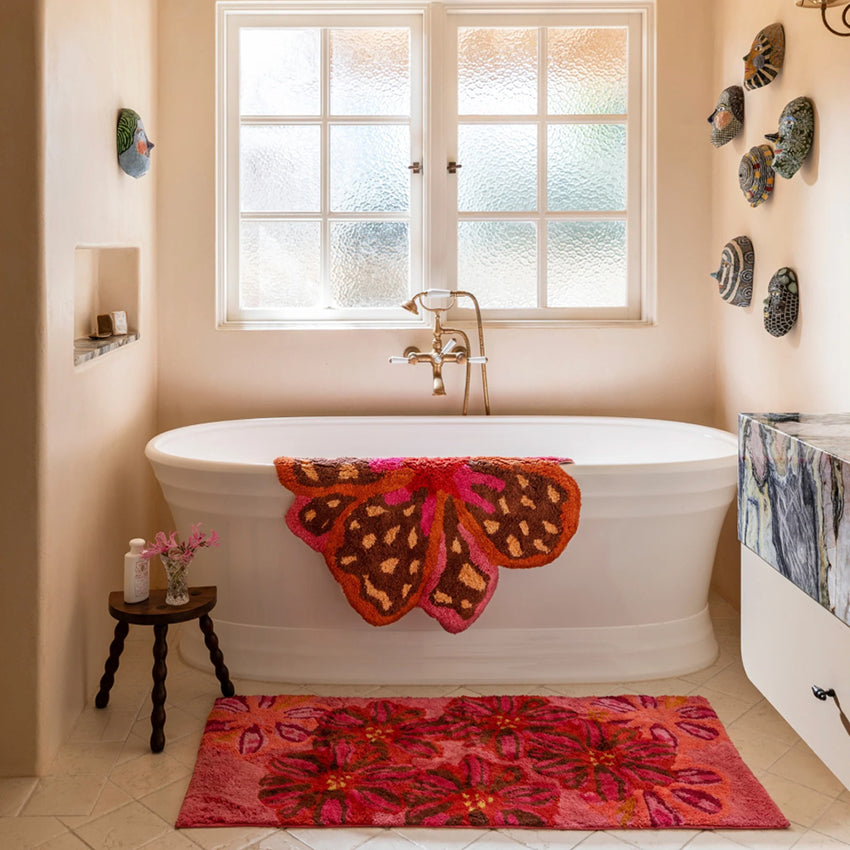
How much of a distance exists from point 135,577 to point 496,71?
235cm

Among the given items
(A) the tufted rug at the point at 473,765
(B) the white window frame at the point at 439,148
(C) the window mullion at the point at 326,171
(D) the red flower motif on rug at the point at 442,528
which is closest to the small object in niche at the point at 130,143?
(B) the white window frame at the point at 439,148

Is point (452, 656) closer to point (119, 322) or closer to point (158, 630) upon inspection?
point (158, 630)

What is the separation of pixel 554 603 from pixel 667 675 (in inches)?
15.7

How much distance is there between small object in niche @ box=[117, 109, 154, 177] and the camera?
296 cm

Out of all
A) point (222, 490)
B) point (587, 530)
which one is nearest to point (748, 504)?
point (587, 530)

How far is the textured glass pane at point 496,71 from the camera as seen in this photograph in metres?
3.68

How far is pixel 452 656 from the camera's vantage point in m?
2.80

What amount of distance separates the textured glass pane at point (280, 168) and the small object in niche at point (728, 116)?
1.46 metres

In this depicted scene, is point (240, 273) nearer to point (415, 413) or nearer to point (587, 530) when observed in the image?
point (415, 413)

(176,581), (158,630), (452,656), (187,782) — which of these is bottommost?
(187,782)

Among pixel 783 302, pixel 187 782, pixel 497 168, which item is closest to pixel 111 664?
pixel 187 782

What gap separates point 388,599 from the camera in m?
2.66

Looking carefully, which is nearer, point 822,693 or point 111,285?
point 822,693

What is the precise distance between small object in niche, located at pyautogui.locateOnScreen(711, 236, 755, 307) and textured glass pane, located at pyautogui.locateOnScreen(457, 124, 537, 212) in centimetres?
79
